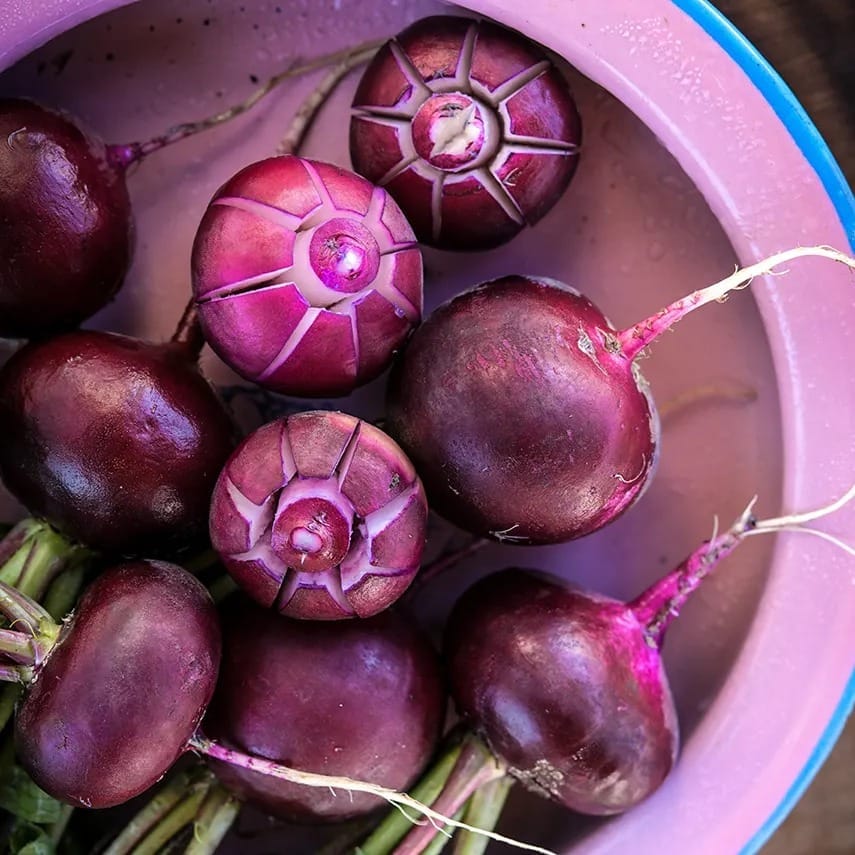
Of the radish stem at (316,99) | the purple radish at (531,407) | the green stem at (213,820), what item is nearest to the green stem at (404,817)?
the green stem at (213,820)

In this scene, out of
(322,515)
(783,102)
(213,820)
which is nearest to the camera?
(322,515)

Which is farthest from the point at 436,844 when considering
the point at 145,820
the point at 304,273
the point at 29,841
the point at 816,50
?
the point at 816,50

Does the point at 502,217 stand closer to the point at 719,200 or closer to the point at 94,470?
the point at 719,200

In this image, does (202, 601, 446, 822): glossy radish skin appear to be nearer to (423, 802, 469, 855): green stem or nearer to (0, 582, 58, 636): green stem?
(423, 802, 469, 855): green stem

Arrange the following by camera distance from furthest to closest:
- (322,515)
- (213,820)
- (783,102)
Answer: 1. (213,820)
2. (783,102)
3. (322,515)

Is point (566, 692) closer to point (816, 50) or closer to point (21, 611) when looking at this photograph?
point (21, 611)
